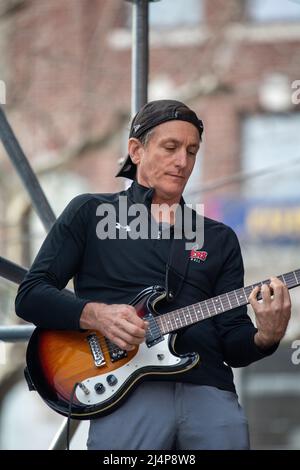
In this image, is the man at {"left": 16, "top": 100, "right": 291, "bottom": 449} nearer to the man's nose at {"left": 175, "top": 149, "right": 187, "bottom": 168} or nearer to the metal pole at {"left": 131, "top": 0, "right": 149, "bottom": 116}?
the man's nose at {"left": 175, "top": 149, "right": 187, "bottom": 168}

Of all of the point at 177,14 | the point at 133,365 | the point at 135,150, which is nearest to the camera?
the point at 133,365

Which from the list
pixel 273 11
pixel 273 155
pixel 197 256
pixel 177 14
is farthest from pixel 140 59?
pixel 273 11

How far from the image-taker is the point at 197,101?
38.2ft

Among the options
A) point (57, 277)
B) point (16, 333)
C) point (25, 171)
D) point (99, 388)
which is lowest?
point (16, 333)

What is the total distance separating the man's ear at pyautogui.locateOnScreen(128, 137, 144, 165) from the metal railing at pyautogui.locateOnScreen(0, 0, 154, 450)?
0.77 m

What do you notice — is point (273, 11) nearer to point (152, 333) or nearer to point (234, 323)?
point (234, 323)

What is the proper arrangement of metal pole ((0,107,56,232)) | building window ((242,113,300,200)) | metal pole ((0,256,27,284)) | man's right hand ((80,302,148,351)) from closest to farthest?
man's right hand ((80,302,148,351)) → metal pole ((0,256,27,284)) → metal pole ((0,107,56,232)) → building window ((242,113,300,200))

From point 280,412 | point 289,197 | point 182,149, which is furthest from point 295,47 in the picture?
point 182,149

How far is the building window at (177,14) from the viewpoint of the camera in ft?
40.1

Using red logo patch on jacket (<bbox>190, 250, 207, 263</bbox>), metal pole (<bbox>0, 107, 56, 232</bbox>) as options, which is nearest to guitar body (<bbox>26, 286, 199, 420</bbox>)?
red logo patch on jacket (<bbox>190, 250, 207, 263</bbox>)

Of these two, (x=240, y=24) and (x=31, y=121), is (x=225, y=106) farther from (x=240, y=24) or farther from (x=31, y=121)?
(x=31, y=121)

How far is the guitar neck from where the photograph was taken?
3393 millimetres

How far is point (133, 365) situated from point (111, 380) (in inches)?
3.1
